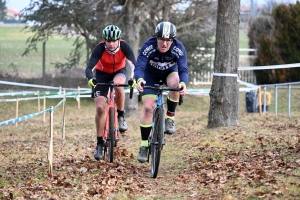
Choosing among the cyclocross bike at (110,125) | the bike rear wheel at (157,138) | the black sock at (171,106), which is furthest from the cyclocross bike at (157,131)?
the cyclocross bike at (110,125)

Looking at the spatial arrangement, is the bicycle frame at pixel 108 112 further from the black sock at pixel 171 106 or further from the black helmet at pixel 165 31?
the black helmet at pixel 165 31

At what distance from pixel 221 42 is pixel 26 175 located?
618 cm

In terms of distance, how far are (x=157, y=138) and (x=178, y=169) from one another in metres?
0.99

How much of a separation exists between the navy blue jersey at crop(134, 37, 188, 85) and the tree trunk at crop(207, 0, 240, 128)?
466cm

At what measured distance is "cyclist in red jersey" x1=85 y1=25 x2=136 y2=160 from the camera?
1004 centimetres

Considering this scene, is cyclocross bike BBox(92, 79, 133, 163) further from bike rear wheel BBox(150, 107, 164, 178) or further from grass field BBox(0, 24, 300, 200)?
bike rear wheel BBox(150, 107, 164, 178)

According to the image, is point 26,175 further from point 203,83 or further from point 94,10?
point 203,83

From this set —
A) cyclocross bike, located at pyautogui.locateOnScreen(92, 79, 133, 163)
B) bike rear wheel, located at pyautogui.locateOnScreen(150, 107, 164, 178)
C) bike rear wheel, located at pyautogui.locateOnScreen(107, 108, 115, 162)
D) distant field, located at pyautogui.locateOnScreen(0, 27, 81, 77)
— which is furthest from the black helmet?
distant field, located at pyautogui.locateOnScreen(0, 27, 81, 77)

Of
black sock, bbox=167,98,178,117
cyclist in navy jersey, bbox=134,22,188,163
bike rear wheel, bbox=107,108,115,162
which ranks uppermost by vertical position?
cyclist in navy jersey, bbox=134,22,188,163

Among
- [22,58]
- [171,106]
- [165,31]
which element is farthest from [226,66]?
[22,58]

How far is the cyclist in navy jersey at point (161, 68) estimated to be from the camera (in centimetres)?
920

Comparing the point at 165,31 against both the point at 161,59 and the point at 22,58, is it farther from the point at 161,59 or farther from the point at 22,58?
the point at 22,58

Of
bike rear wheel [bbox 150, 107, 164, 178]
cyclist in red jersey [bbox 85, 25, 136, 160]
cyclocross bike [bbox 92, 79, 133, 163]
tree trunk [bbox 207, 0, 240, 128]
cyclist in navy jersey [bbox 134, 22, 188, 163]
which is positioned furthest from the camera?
tree trunk [bbox 207, 0, 240, 128]

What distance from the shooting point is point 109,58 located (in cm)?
1040
